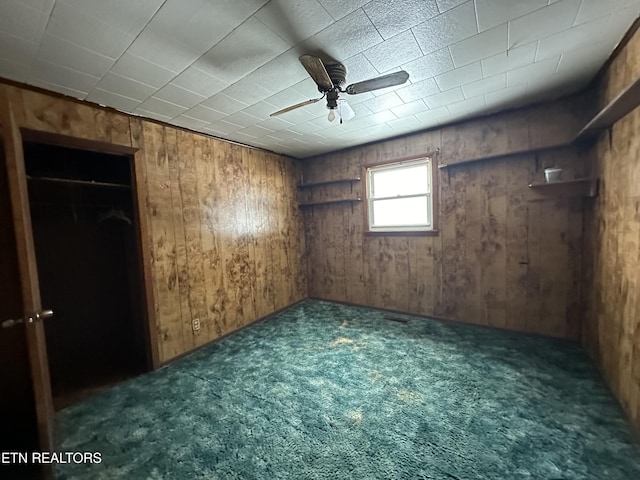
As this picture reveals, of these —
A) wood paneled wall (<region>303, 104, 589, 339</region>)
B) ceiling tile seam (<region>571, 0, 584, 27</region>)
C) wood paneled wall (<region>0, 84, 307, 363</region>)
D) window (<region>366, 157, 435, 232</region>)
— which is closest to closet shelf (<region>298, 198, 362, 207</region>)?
wood paneled wall (<region>303, 104, 589, 339</region>)

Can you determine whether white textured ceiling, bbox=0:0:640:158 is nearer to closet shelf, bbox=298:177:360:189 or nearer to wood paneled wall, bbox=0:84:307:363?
wood paneled wall, bbox=0:84:307:363

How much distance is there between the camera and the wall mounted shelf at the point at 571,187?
2.34 meters

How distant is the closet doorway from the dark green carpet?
0.64m

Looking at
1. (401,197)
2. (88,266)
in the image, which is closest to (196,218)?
(88,266)

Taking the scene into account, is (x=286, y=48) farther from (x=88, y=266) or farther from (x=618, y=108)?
(x=88, y=266)

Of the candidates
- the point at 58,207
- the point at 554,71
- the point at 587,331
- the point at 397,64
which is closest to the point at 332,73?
the point at 397,64

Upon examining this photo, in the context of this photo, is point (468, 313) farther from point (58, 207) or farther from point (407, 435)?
point (58, 207)

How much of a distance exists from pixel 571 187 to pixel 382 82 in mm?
2215

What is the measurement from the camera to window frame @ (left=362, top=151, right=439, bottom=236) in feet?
11.1

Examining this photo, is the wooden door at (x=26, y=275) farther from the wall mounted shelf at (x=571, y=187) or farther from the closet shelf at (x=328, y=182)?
the wall mounted shelf at (x=571, y=187)

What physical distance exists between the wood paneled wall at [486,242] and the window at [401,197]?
141 millimetres

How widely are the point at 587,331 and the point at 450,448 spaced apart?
2.08 meters

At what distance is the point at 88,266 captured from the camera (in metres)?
2.77

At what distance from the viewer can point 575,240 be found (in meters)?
2.66
